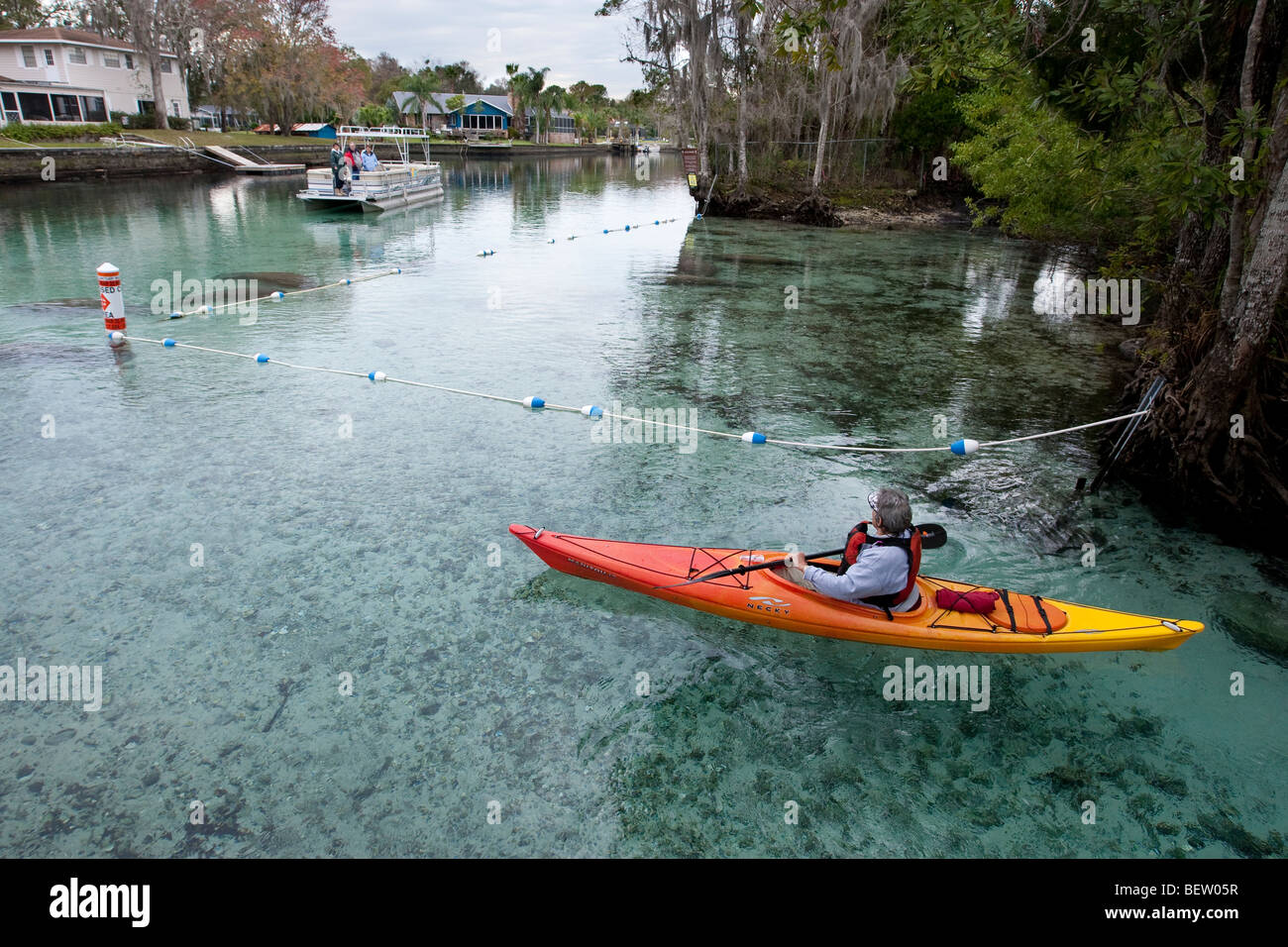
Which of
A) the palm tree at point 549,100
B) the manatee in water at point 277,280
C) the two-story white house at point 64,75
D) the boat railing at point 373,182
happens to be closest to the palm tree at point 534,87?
the palm tree at point 549,100

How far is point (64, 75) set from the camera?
43844 mm

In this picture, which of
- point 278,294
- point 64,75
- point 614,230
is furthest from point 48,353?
point 64,75

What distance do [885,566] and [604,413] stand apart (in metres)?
5.17

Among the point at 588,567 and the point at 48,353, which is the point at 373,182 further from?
the point at 588,567

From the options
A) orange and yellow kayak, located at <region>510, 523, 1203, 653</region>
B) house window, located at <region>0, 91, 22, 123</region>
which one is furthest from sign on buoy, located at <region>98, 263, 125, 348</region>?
house window, located at <region>0, 91, 22, 123</region>

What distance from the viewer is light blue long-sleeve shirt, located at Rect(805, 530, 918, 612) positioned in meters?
4.67

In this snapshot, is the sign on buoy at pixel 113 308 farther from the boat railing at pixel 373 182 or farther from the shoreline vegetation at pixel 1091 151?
the boat railing at pixel 373 182

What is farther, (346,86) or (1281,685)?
(346,86)

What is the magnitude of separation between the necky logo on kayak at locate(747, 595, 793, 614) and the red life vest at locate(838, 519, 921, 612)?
0.44 metres

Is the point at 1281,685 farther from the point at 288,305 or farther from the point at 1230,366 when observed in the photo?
the point at 288,305

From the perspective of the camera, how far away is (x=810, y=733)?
4461 millimetres
